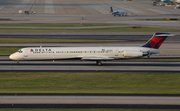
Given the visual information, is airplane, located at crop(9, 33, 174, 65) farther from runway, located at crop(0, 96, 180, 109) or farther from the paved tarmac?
runway, located at crop(0, 96, 180, 109)

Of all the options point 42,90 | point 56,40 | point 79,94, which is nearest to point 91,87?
point 79,94

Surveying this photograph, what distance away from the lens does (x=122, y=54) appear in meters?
45.9

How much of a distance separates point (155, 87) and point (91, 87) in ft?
27.3

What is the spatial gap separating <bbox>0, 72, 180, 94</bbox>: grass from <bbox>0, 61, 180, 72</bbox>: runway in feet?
8.37

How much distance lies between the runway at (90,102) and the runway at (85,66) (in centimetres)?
1325

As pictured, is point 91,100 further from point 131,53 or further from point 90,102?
point 131,53

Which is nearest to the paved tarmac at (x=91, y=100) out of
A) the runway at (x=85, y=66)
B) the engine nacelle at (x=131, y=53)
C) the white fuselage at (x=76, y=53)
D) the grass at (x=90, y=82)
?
the grass at (x=90, y=82)

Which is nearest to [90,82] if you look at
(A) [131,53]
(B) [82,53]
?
(B) [82,53]

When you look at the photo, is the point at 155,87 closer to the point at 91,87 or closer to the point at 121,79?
the point at 121,79

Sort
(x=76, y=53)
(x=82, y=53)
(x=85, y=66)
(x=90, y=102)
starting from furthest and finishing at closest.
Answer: (x=85, y=66) < (x=82, y=53) < (x=76, y=53) < (x=90, y=102)

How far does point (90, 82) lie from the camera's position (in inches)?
1430

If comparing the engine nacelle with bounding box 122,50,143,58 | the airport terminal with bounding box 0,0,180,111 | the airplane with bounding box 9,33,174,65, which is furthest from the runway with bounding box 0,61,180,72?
the engine nacelle with bounding box 122,50,143,58

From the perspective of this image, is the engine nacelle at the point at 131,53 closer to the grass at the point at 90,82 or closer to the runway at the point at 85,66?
the runway at the point at 85,66

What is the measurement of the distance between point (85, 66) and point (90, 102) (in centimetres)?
1742
